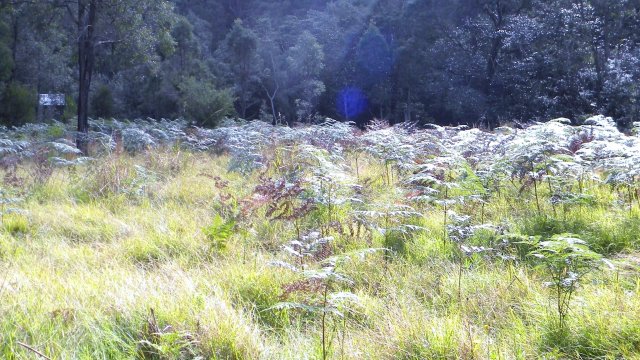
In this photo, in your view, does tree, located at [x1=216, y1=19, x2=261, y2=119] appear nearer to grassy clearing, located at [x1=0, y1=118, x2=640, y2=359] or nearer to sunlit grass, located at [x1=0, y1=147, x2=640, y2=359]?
grassy clearing, located at [x1=0, y1=118, x2=640, y2=359]

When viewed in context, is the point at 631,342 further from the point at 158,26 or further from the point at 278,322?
the point at 158,26

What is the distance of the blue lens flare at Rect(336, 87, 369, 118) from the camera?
33.6 metres

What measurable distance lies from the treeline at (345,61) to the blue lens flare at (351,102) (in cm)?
8

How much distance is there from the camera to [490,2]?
2670 cm

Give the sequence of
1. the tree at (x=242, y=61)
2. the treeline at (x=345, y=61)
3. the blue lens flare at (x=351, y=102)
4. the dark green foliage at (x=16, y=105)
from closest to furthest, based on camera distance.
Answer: the treeline at (x=345, y=61)
the dark green foliage at (x=16, y=105)
the tree at (x=242, y=61)
the blue lens flare at (x=351, y=102)

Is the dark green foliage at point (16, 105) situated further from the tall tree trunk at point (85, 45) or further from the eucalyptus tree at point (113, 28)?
the tall tree trunk at point (85, 45)

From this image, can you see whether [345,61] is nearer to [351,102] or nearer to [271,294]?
[351,102]

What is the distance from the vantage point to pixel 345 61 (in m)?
33.5

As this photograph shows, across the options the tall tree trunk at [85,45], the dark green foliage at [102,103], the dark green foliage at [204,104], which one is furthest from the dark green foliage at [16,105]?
the tall tree trunk at [85,45]

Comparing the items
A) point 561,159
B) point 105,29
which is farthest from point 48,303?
point 105,29

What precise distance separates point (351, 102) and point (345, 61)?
2.60 metres

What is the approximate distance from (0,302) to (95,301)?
478 millimetres

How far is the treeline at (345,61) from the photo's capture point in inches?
554

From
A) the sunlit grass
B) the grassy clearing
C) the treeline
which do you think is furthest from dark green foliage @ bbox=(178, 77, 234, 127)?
the sunlit grass
